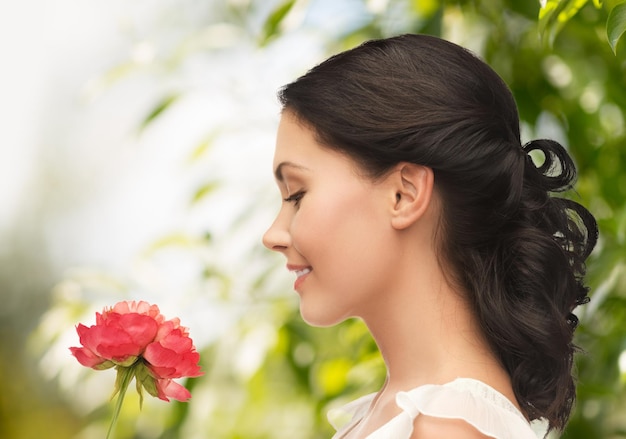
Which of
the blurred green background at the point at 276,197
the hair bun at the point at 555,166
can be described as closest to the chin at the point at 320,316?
the hair bun at the point at 555,166

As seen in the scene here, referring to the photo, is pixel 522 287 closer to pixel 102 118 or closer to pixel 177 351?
pixel 177 351

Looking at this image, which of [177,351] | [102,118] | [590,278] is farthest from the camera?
[102,118]

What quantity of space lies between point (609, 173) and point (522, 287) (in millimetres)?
643

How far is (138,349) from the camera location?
2.73ft

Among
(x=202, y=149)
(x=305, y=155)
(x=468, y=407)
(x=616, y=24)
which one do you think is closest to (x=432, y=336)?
(x=468, y=407)

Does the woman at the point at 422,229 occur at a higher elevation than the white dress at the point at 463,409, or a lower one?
higher

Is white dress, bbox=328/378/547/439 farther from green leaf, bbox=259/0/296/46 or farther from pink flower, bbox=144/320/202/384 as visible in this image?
green leaf, bbox=259/0/296/46

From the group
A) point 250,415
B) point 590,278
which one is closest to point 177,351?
A: point 590,278

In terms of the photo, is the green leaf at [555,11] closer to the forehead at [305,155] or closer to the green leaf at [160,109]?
the forehead at [305,155]

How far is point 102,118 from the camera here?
Result: 5.03 meters

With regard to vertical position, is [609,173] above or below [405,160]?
below

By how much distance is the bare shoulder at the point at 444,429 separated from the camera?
0.87 meters

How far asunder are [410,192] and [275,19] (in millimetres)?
661

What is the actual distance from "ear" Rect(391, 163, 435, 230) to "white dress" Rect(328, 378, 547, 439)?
0.16 metres
